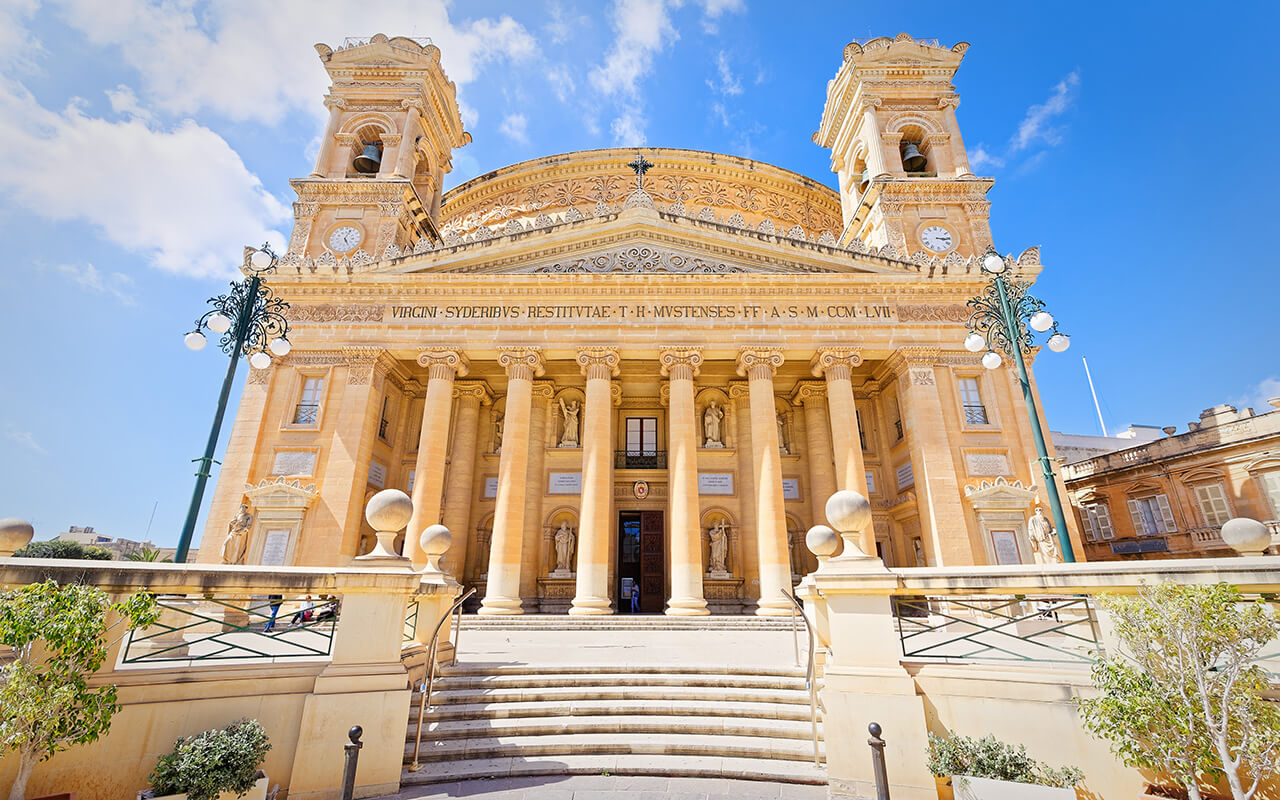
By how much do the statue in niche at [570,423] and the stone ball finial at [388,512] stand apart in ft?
50.4

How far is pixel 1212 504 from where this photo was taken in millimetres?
23250

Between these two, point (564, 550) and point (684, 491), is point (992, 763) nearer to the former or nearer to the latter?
point (684, 491)

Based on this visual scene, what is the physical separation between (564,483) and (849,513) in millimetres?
16678

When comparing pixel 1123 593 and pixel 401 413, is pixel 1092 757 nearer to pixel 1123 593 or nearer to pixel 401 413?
pixel 1123 593

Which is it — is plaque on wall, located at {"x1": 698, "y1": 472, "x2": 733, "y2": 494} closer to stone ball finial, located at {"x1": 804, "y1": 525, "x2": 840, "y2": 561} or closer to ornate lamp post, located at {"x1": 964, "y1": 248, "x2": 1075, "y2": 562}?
ornate lamp post, located at {"x1": 964, "y1": 248, "x2": 1075, "y2": 562}

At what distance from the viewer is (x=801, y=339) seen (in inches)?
795

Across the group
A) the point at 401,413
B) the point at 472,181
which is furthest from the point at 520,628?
the point at 472,181

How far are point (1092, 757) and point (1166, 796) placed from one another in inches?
26.7

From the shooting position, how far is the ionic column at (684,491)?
17375 mm

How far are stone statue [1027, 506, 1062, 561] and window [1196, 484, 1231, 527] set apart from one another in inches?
492

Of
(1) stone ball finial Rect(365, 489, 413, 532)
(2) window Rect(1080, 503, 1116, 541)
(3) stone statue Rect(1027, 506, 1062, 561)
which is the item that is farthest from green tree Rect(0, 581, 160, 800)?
(2) window Rect(1080, 503, 1116, 541)

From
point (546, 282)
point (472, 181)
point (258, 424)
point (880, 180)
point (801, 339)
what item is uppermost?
point (472, 181)

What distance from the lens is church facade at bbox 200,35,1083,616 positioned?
18.5m

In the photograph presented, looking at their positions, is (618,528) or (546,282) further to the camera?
(618,528)
